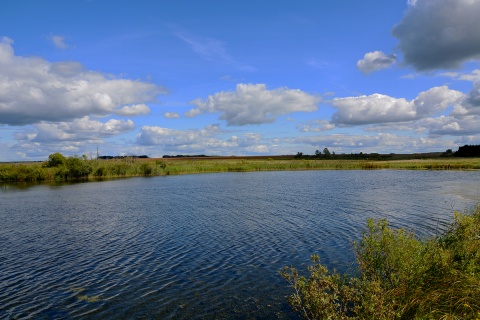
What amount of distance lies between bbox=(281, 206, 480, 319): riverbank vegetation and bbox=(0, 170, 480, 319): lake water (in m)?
2.56

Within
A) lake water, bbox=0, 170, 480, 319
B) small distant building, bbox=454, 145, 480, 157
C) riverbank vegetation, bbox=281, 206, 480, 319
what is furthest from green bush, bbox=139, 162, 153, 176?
small distant building, bbox=454, 145, 480, 157

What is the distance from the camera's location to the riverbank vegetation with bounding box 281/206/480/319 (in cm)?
691

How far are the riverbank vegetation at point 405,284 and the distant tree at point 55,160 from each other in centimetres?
7965

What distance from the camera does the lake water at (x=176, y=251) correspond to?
10734mm

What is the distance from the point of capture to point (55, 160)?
76.8 m

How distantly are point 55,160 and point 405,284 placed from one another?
271ft

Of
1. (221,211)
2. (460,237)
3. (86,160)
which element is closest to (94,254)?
(221,211)

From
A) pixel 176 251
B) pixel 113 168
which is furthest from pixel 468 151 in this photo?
pixel 176 251

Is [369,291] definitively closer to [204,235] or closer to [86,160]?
[204,235]

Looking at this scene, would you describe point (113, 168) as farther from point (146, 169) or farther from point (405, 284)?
point (405, 284)

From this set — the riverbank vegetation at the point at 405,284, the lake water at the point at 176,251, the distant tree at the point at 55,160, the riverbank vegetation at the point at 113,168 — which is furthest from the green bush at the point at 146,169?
the riverbank vegetation at the point at 405,284

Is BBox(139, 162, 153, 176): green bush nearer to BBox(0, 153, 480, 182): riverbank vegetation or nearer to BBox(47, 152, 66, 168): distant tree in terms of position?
BBox(0, 153, 480, 182): riverbank vegetation

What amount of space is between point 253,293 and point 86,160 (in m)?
74.4

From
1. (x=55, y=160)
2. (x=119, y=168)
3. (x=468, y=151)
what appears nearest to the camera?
(x=55, y=160)
